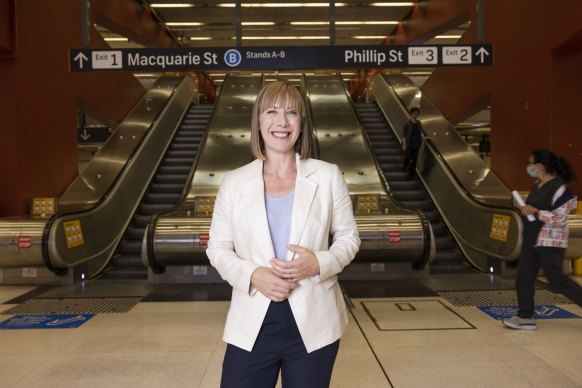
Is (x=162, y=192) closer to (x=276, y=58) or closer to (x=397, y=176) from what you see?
(x=276, y=58)

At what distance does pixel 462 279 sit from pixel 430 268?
0.64 m

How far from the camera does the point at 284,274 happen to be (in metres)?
1.54

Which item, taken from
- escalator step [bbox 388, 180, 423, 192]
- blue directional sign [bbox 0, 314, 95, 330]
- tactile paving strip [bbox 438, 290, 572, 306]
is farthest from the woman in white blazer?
escalator step [bbox 388, 180, 423, 192]

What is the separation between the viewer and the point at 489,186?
344 inches

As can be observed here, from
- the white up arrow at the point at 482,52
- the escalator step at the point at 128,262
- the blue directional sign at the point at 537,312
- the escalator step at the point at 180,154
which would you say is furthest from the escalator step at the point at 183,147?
the blue directional sign at the point at 537,312

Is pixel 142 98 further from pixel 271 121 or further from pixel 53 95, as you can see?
pixel 271 121

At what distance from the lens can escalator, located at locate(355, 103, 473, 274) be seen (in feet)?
25.7

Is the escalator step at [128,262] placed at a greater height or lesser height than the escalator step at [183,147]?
lesser

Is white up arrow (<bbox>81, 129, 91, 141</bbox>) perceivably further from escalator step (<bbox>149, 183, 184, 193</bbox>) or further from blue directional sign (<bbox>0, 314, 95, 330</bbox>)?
blue directional sign (<bbox>0, 314, 95, 330</bbox>)

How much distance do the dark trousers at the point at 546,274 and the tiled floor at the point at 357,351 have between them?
299 millimetres

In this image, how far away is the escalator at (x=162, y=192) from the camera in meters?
7.75

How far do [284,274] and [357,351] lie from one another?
9.06ft

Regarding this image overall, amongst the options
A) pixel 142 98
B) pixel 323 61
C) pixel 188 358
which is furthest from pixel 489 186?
pixel 142 98

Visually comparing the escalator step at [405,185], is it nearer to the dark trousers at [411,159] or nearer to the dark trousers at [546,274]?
the dark trousers at [411,159]
